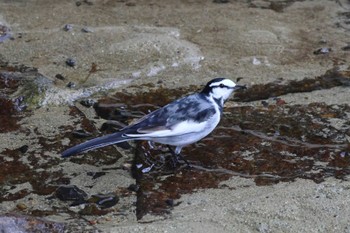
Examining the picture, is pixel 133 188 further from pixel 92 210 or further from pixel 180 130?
pixel 180 130

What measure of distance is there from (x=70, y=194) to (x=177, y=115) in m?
0.87

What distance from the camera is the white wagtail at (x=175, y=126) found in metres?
4.93

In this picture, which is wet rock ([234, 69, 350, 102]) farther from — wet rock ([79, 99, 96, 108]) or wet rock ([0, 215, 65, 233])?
wet rock ([0, 215, 65, 233])

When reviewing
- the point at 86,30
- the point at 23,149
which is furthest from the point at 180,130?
the point at 86,30

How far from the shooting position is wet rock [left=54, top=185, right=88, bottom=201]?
15.8ft

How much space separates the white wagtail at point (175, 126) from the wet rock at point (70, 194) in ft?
0.70

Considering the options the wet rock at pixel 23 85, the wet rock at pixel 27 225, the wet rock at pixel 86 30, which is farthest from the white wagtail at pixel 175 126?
the wet rock at pixel 86 30

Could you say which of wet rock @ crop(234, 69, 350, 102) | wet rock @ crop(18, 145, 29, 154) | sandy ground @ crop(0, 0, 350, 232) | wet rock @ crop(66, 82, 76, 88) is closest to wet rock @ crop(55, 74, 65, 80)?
sandy ground @ crop(0, 0, 350, 232)

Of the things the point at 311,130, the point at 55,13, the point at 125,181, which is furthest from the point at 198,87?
the point at 55,13

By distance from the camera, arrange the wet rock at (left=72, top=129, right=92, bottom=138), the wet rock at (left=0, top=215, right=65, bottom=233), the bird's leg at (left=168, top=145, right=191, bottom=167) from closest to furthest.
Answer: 1. the wet rock at (left=0, top=215, right=65, bottom=233)
2. the bird's leg at (left=168, top=145, right=191, bottom=167)
3. the wet rock at (left=72, top=129, right=92, bottom=138)

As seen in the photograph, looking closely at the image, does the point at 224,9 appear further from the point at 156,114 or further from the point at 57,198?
the point at 57,198

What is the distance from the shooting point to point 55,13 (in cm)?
790

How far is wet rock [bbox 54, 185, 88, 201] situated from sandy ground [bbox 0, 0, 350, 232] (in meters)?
0.11

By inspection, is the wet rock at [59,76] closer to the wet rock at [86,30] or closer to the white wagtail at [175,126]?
the wet rock at [86,30]
